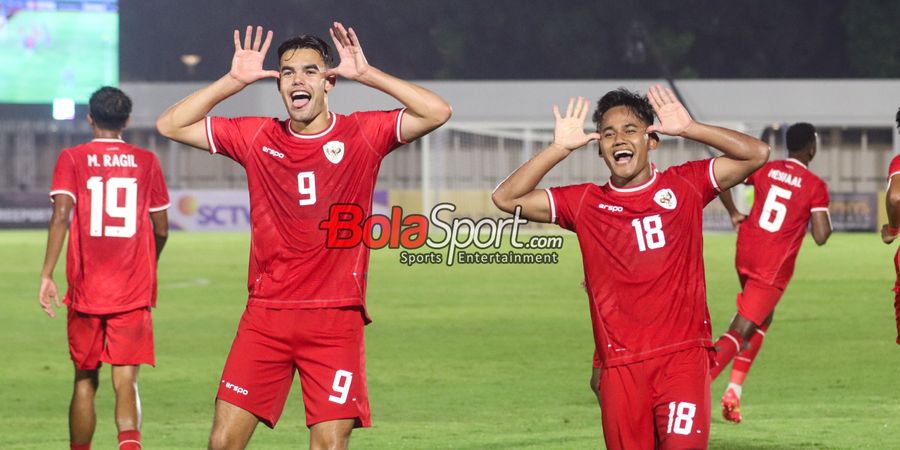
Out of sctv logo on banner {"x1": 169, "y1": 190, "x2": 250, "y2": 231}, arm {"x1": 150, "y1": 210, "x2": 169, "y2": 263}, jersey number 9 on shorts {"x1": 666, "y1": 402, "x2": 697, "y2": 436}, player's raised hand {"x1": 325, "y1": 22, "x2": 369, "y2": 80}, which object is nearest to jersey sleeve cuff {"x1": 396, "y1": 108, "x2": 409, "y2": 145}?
player's raised hand {"x1": 325, "y1": 22, "x2": 369, "y2": 80}

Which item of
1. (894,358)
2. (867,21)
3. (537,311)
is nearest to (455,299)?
(537,311)

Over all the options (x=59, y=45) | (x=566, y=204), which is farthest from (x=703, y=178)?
(x=59, y=45)

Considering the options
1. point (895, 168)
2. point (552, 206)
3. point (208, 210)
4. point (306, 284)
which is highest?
point (895, 168)

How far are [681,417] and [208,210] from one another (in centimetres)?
4084

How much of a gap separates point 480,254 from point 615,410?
25024 mm

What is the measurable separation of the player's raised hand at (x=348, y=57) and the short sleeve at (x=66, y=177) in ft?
7.68

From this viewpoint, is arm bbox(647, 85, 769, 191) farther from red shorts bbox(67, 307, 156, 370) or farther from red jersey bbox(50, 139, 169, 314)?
red shorts bbox(67, 307, 156, 370)

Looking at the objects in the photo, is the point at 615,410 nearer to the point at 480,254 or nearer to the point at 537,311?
the point at 537,311

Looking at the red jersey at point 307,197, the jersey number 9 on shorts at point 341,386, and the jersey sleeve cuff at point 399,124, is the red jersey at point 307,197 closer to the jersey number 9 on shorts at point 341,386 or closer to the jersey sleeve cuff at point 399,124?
the jersey sleeve cuff at point 399,124

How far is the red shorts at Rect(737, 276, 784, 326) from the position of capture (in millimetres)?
10898

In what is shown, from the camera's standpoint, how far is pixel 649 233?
5.86 meters

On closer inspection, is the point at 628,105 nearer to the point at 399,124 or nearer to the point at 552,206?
the point at 552,206

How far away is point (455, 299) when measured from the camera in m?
21.1

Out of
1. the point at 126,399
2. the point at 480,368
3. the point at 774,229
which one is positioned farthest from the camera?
the point at 480,368
